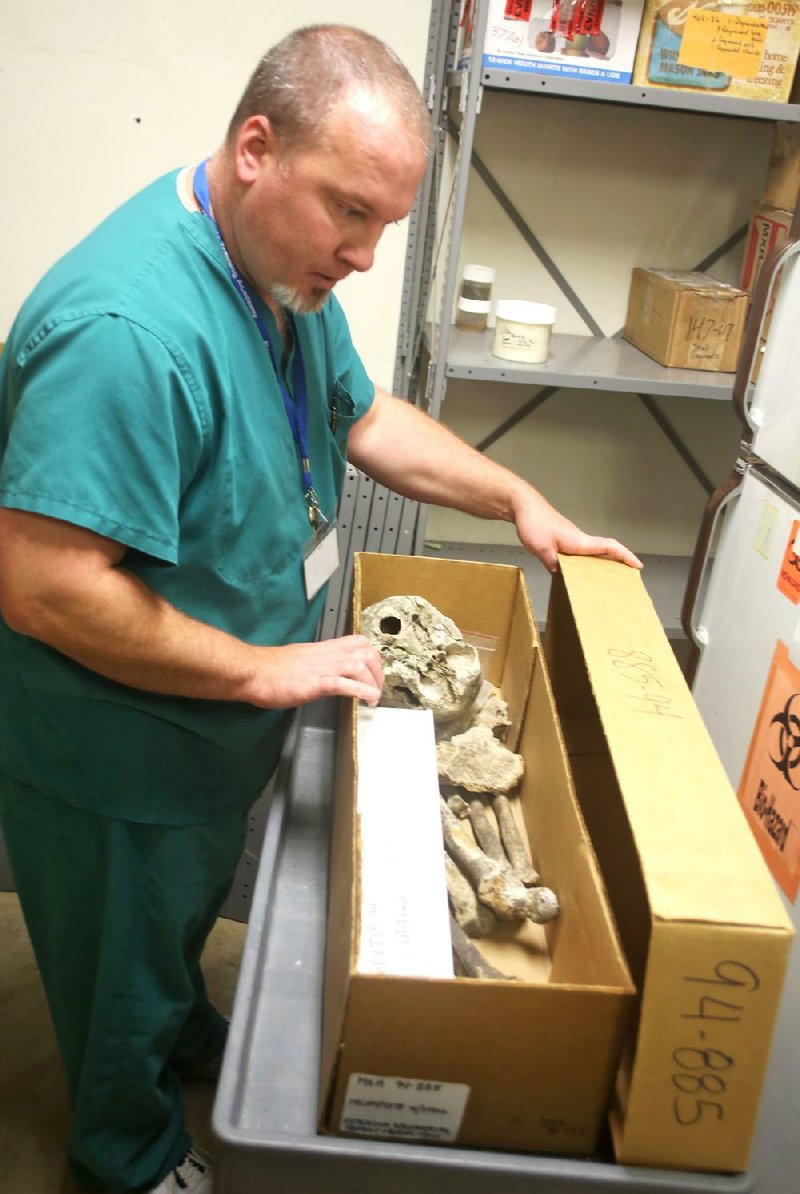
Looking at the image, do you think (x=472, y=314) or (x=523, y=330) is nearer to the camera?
(x=523, y=330)

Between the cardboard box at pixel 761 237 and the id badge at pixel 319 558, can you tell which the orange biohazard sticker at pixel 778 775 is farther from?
the cardboard box at pixel 761 237

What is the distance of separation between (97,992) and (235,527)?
0.63 meters

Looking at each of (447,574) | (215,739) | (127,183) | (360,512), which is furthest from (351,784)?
(127,183)

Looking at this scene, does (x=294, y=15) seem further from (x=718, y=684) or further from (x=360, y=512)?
(x=718, y=684)

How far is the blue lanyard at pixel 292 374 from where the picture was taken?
1.08m

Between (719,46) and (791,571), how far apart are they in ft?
3.63

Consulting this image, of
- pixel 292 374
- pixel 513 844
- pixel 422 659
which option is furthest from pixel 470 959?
pixel 292 374

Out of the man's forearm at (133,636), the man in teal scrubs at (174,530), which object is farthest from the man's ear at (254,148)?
the man's forearm at (133,636)

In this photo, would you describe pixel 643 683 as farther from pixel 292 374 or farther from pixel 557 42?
pixel 557 42

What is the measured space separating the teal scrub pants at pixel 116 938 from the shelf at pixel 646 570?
3.96 ft

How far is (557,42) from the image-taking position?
6.26 feet

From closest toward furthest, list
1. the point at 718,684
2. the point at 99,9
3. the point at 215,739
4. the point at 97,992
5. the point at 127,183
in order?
1. the point at 215,739
2. the point at 97,992
3. the point at 718,684
4. the point at 99,9
5. the point at 127,183

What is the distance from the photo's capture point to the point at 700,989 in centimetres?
69

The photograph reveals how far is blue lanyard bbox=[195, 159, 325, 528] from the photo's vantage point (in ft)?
3.54
